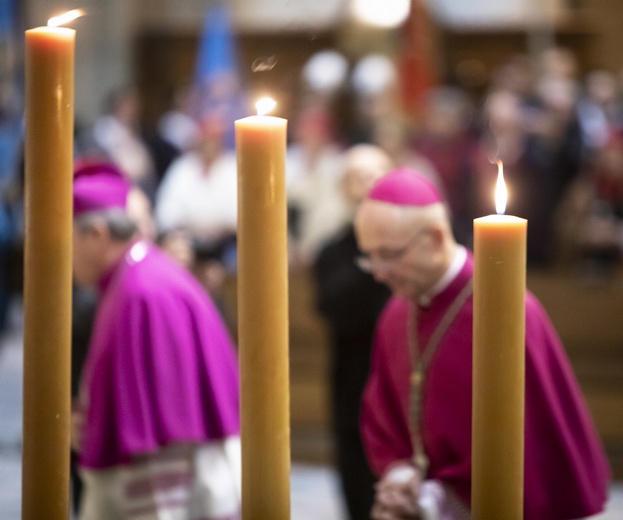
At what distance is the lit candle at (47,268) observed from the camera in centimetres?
100

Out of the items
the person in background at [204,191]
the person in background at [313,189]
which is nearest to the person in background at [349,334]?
the person in background at [204,191]

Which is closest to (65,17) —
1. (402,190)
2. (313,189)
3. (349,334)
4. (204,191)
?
(402,190)

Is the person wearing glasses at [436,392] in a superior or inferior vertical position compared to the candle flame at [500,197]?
inferior

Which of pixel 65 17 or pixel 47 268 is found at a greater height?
pixel 65 17

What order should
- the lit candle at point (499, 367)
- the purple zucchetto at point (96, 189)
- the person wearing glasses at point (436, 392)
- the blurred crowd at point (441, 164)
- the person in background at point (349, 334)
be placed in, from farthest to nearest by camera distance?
the blurred crowd at point (441, 164), the person in background at point (349, 334), the purple zucchetto at point (96, 189), the person wearing glasses at point (436, 392), the lit candle at point (499, 367)

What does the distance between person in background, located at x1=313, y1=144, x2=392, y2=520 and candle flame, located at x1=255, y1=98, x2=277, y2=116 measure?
3418mm

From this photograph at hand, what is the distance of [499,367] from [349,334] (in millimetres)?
3836

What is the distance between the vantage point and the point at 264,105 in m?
1.12

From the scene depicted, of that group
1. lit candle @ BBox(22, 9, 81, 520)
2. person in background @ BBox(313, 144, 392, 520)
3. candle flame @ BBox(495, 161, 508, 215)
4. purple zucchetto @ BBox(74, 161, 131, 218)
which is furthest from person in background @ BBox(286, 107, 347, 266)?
lit candle @ BBox(22, 9, 81, 520)

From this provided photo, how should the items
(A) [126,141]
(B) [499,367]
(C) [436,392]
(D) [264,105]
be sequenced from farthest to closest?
(A) [126,141] < (C) [436,392] < (D) [264,105] < (B) [499,367]

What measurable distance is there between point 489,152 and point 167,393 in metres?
5.28

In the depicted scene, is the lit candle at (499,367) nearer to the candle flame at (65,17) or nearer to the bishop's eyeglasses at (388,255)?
the candle flame at (65,17)

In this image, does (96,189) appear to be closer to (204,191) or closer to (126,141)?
(204,191)

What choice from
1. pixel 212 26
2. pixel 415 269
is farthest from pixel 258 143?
pixel 212 26
